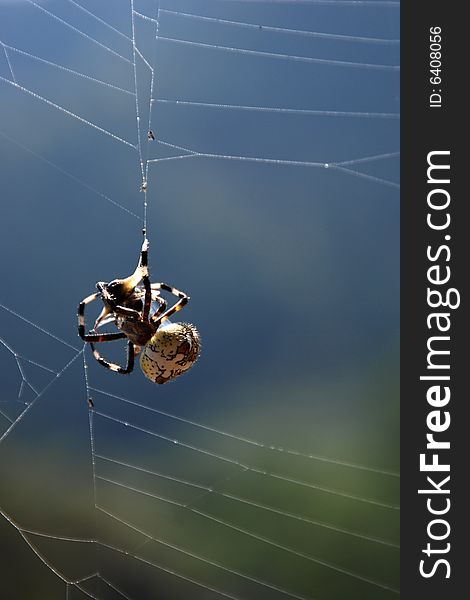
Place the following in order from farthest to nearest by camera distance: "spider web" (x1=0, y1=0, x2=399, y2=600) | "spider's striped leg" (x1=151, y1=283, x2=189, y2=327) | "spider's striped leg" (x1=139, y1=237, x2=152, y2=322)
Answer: "spider web" (x1=0, y1=0, x2=399, y2=600)
"spider's striped leg" (x1=151, y1=283, x2=189, y2=327)
"spider's striped leg" (x1=139, y1=237, x2=152, y2=322)

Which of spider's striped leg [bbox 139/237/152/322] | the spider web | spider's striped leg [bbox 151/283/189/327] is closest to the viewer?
spider's striped leg [bbox 139/237/152/322]

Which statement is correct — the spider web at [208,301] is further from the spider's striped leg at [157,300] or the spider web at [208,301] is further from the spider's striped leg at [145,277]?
the spider's striped leg at [145,277]

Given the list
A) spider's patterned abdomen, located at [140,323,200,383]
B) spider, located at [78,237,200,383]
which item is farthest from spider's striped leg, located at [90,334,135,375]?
spider's patterned abdomen, located at [140,323,200,383]

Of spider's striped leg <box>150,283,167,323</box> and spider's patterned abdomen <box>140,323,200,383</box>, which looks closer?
spider's patterned abdomen <box>140,323,200,383</box>

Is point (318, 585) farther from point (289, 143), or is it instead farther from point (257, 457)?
point (289, 143)

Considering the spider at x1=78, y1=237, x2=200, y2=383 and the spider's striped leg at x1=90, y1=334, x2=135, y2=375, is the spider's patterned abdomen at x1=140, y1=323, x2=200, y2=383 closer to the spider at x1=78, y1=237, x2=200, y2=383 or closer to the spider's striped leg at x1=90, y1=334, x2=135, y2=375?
the spider at x1=78, y1=237, x2=200, y2=383

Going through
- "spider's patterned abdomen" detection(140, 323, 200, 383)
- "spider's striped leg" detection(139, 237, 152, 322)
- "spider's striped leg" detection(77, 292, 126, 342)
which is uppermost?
"spider's striped leg" detection(139, 237, 152, 322)
